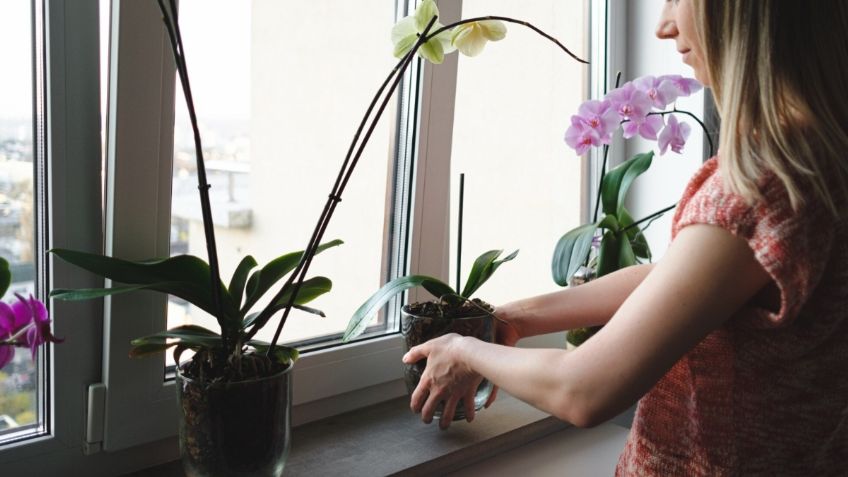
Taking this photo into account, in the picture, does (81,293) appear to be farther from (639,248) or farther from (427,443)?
(639,248)

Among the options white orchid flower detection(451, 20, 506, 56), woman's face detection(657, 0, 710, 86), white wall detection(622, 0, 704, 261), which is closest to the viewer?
woman's face detection(657, 0, 710, 86)

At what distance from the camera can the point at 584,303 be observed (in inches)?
42.7

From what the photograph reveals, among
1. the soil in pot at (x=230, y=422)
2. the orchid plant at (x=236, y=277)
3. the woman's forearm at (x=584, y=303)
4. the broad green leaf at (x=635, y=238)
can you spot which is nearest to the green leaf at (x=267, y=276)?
the orchid plant at (x=236, y=277)

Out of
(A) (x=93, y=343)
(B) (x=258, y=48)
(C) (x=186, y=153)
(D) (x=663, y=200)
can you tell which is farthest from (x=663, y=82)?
(A) (x=93, y=343)

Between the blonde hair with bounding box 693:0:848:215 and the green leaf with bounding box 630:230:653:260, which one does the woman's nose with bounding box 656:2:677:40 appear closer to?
the blonde hair with bounding box 693:0:848:215

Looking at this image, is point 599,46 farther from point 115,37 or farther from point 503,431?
point 115,37

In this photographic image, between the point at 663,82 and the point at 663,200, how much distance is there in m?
0.61

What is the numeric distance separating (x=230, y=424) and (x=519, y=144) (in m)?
1.05

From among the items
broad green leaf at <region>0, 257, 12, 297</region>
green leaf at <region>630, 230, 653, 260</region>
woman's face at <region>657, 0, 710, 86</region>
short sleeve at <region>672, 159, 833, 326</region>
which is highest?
woman's face at <region>657, 0, 710, 86</region>

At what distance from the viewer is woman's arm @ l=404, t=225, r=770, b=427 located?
67 centimetres

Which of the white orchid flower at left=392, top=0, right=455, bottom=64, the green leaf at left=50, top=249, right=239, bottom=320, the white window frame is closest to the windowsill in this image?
the white window frame

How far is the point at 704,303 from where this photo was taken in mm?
671

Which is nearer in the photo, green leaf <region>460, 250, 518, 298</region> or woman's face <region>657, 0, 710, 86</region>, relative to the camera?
woman's face <region>657, 0, 710, 86</region>

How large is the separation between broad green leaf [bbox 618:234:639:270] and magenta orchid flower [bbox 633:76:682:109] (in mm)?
269
